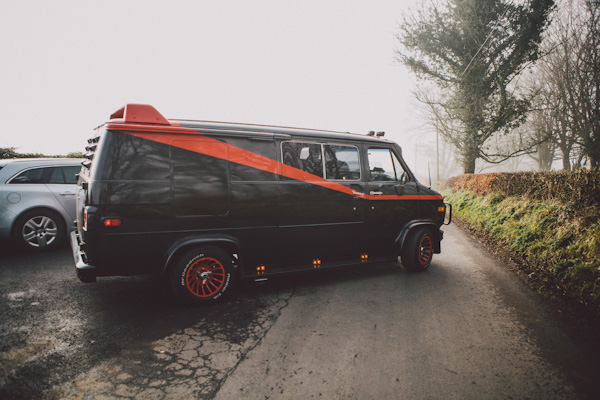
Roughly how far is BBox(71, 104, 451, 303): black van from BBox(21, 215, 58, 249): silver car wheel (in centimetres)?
229

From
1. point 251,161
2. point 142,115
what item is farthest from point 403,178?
point 142,115

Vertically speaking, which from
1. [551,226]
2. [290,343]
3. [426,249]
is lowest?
[290,343]

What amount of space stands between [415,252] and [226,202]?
10.8 feet

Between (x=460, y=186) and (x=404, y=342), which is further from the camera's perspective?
(x=460, y=186)

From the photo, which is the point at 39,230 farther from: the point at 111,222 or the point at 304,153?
the point at 304,153

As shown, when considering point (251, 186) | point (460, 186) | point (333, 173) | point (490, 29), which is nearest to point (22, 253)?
point (251, 186)

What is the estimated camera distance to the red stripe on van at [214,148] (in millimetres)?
3566

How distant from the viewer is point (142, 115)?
3619 millimetres

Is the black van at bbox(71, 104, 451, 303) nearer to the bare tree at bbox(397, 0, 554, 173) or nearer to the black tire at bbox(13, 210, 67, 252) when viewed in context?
the black tire at bbox(13, 210, 67, 252)

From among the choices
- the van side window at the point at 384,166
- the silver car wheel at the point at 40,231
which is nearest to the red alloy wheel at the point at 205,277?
the van side window at the point at 384,166

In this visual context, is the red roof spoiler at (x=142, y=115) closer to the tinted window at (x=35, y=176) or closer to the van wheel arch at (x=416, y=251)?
the tinted window at (x=35, y=176)

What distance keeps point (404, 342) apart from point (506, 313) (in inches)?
66.7

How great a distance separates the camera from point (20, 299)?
3943 mm

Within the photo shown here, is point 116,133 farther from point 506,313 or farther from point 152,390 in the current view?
point 506,313
